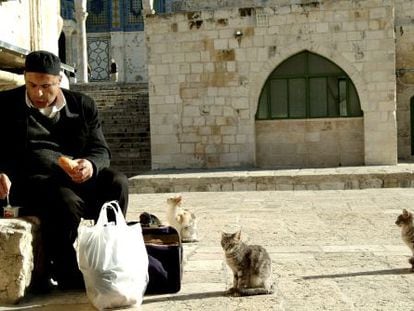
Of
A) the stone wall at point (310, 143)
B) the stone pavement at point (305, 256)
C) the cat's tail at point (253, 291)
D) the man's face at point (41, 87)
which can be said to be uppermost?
the man's face at point (41, 87)

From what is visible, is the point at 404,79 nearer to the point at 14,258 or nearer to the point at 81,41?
the point at 81,41

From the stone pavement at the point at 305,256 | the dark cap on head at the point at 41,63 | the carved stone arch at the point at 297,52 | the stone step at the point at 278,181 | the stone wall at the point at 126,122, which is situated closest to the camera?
the stone pavement at the point at 305,256

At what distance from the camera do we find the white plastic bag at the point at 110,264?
3539 millimetres

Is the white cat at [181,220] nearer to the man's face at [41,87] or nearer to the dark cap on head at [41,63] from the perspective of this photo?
Answer: the man's face at [41,87]

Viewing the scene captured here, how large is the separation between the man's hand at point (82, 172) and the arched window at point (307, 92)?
11514mm

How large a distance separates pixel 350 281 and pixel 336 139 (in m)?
10.9

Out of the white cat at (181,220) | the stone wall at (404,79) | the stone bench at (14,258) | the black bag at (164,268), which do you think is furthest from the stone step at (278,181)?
the stone bench at (14,258)

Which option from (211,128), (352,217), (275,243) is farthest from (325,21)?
(275,243)

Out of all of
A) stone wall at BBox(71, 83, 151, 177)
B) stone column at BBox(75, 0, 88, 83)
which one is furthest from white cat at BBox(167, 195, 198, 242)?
stone column at BBox(75, 0, 88, 83)

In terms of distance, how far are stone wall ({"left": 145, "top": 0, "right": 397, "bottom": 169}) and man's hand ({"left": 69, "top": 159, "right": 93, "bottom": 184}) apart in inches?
441

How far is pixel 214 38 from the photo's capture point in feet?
49.5

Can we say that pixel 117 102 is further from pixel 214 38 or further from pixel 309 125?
pixel 309 125

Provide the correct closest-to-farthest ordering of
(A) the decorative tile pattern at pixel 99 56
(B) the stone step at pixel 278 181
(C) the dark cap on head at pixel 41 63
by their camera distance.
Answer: (C) the dark cap on head at pixel 41 63 < (B) the stone step at pixel 278 181 < (A) the decorative tile pattern at pixel 99 56

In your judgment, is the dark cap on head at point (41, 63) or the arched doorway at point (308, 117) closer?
the dark cap on head at point (41, 63)
